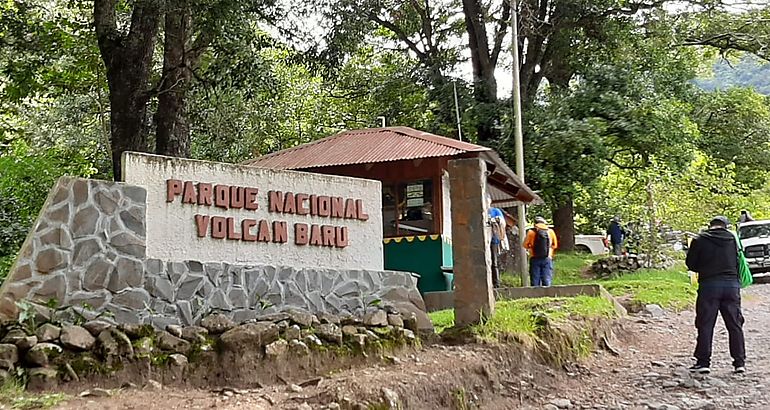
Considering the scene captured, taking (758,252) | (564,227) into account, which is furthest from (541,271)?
(758,252)

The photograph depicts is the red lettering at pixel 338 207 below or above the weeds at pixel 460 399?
above

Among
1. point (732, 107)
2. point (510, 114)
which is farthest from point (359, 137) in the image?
point (732, 107)

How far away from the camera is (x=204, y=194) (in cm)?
795

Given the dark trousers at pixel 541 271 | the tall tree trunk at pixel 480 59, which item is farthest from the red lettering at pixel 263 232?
the tall tree trunk at pixel 480 59

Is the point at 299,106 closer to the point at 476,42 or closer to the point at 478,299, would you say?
the point at 476,42

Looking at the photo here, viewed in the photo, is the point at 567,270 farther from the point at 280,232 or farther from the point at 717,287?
the point at 280,232

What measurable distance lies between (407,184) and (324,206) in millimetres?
6442

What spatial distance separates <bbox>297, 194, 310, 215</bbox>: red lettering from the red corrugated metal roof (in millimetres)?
5318

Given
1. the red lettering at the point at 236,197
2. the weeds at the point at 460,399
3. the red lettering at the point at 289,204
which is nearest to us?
the weeds at the point at 460,399

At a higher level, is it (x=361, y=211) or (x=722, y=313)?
(x=361, y=211)

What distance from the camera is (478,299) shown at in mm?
9352

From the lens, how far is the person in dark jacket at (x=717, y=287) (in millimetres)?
8680

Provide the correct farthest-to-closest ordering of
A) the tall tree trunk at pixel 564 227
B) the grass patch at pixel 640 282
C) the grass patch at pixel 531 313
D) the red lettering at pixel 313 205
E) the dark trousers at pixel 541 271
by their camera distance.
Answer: the tall tree trunk at pixel 564 227 < the grass patch at pixel 640 282 < the dark trousers at pixel 541 271 < the grass patch at pixel 531 313 < the red lettering at pixel 313 205

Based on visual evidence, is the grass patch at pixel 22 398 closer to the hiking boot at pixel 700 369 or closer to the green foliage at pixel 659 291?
the hiking boot at pixel 700 369
